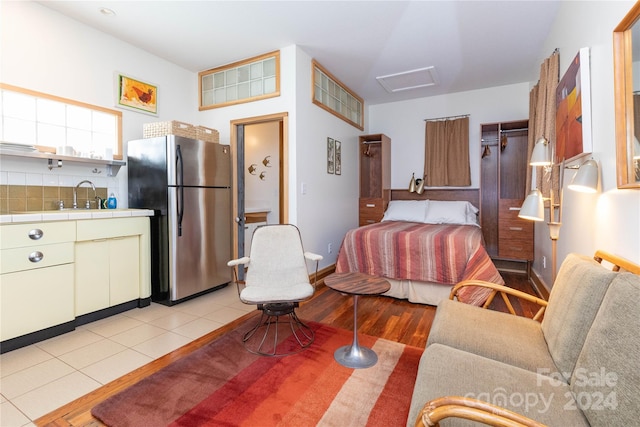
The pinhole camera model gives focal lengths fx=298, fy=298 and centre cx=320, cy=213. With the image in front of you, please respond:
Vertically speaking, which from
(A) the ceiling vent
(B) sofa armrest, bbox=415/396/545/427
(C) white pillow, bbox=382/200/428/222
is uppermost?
(A) the ceiling vent

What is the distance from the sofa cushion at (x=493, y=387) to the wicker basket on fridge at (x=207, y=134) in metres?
3.22

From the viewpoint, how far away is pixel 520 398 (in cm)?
105

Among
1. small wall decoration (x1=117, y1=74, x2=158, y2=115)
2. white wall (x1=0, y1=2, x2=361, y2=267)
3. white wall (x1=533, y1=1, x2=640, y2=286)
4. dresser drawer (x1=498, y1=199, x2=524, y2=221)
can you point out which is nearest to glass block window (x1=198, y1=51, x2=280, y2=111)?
white wall (x1=0, y1=2, x2=361, y2=267)

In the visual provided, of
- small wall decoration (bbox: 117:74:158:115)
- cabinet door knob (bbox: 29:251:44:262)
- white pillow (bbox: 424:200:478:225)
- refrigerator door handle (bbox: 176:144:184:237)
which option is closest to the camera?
cabinet door knob (bbox: 29:251:44:262)

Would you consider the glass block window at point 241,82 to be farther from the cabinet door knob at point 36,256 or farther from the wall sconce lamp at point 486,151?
the wall sconce lamp at point 486,151

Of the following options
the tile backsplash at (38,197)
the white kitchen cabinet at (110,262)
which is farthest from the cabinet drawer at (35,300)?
the tile backsplash at (38,197)

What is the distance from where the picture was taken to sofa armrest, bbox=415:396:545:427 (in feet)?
2.66

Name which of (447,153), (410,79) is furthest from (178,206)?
(447,153)

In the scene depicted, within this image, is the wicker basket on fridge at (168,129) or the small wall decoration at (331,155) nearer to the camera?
the wicker basket on fridge at (168,129)

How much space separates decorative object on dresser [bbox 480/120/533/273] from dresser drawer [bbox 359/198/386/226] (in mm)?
1552

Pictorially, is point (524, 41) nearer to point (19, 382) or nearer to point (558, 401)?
point (558, 401)

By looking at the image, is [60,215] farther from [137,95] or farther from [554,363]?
[554,363]

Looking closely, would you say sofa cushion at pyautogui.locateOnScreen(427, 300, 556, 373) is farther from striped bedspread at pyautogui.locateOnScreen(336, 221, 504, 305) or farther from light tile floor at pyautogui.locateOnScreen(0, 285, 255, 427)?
light tile floor at pyautogui.locateOnScreen(0, 285, 255, 427)

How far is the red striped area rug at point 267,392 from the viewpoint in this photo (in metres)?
1.51
